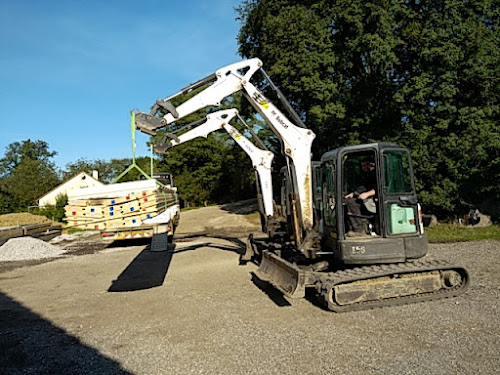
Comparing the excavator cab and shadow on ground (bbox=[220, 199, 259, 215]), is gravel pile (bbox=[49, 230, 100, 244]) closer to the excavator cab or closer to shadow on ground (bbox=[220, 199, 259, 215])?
shadow on ground (bbox=[220, 199, 259, 215])

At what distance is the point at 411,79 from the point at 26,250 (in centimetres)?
1544

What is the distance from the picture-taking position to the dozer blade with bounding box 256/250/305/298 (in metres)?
5.62

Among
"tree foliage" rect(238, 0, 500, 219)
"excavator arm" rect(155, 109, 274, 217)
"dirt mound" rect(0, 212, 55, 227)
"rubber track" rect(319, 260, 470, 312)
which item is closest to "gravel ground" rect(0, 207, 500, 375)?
"rubber track" rect(319, 260, 470, 312)

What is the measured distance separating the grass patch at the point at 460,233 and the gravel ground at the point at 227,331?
407 centimetres

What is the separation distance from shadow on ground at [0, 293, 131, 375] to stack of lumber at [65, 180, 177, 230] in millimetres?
1562

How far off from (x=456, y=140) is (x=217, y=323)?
13.3 m

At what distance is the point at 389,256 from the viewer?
6.02 m

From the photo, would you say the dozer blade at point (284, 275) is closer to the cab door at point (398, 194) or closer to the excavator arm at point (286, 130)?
the excavator arm at point (286, 130)

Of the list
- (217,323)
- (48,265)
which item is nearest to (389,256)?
(217,323)

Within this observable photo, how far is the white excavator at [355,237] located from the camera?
579 centimetres

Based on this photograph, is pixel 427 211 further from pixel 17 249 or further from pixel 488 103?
pixel 17 249

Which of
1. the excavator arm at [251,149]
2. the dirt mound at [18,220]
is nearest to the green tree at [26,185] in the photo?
the dirt mound at [18,220]

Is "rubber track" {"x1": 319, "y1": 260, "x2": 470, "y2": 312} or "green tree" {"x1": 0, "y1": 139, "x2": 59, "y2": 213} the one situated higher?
"green tree" {"x1": 0, "y1": 139, "x2": 59, "y2": 213}

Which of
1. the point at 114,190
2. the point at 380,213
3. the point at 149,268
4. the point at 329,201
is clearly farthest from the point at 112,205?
the point at 149,268
